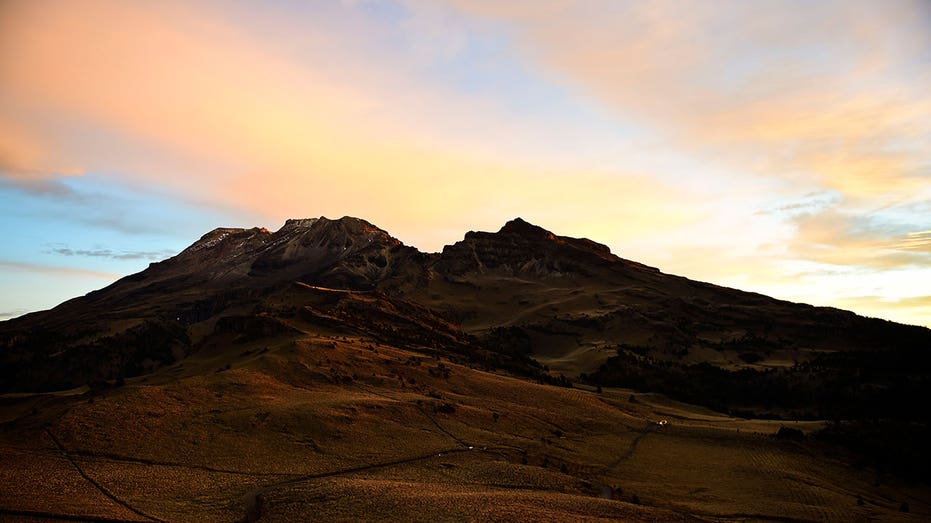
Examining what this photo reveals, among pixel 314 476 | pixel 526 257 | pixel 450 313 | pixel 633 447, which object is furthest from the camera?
pixel 526 257

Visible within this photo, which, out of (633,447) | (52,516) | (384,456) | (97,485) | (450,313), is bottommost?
(52,516)

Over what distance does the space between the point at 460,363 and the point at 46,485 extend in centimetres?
4505

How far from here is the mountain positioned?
2934cm

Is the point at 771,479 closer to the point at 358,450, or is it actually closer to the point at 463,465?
the point at 463,465

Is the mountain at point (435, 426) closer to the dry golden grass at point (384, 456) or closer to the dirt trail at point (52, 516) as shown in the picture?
the dirt trail at point (52, 516)

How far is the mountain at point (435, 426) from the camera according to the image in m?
29.3

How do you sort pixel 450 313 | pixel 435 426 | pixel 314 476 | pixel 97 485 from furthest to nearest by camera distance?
pixel 450 313 < pixel 435 426 < pixel 314 476 < pixel 97 485

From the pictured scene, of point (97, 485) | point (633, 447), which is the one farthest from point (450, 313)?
point (97, 485)

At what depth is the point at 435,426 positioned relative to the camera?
4381 centimetres

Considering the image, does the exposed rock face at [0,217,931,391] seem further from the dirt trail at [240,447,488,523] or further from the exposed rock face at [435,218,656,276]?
the dirt trail at [240,447,488,523]

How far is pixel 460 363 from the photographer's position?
2729 inches

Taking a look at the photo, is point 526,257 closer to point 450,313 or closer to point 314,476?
point 450,313

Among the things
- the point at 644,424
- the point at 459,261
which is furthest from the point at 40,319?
the point at 644,424

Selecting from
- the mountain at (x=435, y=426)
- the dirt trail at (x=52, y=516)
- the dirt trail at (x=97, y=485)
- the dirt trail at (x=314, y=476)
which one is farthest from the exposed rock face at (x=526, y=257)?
the dirt trail at (x=52, y=516)
